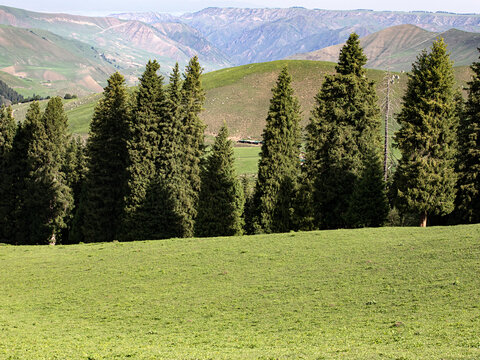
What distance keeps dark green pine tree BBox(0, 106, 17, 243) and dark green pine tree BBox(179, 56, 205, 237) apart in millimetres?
23777

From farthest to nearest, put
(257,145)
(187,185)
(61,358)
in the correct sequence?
(257,145) < (187,185) < (61,358)

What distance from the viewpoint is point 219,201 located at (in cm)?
5031

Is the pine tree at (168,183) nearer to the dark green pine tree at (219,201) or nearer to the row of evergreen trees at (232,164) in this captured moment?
the row of evergreen trees at (232,164)

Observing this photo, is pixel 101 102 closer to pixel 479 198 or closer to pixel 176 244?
pixel 176 244

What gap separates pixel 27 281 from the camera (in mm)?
33594

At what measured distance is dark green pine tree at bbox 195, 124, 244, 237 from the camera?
165 feet

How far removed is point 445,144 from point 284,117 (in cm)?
1544

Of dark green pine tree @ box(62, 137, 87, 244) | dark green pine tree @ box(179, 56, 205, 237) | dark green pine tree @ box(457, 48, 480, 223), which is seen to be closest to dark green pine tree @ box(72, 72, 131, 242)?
dark green pine tree @ box(179, 56, 205, 237)

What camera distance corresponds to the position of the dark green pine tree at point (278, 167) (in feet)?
160

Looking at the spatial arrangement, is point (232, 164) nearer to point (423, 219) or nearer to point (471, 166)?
point (423, 219)

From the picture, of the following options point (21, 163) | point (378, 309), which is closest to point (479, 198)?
point (378, 309)

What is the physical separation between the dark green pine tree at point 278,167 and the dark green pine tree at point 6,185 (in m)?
32.4

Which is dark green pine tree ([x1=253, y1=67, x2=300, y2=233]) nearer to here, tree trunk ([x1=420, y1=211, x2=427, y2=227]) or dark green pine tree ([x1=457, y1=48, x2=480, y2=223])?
tree trunk ([x1=420, y1=211, x2=427, y2=227])

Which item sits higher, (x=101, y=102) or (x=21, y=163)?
(x=101, y=102)
